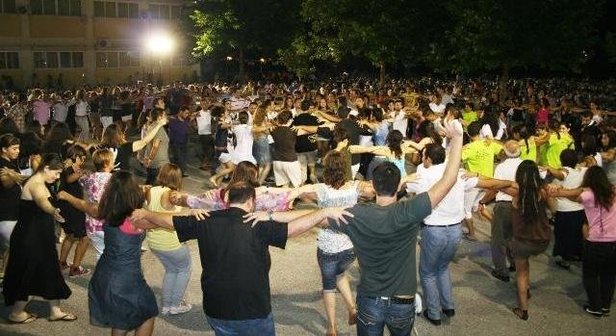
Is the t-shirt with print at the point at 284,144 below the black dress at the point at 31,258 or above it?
above

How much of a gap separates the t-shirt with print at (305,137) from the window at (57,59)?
30214 mm

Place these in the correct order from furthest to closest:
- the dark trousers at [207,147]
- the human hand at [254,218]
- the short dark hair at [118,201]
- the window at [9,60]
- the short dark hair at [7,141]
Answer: the window at [9,60] → the dark trousers at [207,147] → the short dark hair at [7,141] → the short dark hair at [118,201] → the human hand at [254,218]

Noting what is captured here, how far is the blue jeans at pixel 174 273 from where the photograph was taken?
5691 mm

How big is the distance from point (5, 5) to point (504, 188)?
35.6 m

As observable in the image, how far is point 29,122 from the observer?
16172mm

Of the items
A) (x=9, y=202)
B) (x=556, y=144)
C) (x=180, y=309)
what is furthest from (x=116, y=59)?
(x=180, y=309)

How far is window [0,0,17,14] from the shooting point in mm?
32844

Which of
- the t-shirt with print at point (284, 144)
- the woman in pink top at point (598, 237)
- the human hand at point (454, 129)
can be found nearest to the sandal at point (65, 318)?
the human hand at point (454, 129)

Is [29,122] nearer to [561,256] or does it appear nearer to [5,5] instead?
[561,256]

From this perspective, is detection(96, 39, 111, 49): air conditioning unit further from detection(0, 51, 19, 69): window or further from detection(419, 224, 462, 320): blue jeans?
detection(419, 224, 462, 320): blue jeans

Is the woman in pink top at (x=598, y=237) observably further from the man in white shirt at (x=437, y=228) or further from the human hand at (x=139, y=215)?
the human hand at (x=139, y=215)

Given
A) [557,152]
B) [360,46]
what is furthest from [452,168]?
[360,46]

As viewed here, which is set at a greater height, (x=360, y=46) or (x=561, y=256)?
(x=360, y=46)

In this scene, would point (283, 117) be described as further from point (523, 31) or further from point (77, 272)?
point (523, 31)
